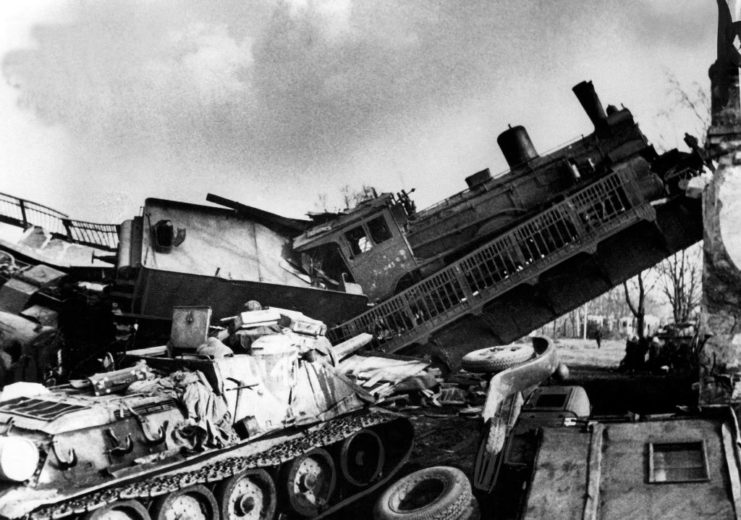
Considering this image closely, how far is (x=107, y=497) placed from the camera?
265 inches

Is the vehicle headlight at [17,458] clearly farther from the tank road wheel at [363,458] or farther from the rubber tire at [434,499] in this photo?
the tank road wheel at [363,458]

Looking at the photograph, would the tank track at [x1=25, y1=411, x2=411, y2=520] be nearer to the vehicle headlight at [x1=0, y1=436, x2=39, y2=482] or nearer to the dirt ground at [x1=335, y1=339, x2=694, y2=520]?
the vehicle headlight at [x1=0, y1=436, x2=39, y2=482]

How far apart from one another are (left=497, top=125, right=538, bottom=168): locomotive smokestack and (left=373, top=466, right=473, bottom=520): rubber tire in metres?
9.51

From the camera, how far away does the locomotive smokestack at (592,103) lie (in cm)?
1523

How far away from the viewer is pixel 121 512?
716 centimetres

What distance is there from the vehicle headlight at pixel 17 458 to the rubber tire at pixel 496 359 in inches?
276

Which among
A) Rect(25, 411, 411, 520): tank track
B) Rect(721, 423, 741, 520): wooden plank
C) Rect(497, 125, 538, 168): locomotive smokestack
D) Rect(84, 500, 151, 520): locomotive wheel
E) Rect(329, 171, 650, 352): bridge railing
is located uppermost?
Rect(497, 125, 538, 168): locomotive smokestack

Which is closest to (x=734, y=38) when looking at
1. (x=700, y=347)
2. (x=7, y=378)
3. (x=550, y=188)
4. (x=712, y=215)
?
(x=712, y=215)

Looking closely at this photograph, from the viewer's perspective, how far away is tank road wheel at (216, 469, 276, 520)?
27.1 ft

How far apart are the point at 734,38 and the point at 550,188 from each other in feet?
23.2

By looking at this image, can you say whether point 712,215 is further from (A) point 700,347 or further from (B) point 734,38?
(B) point 734,38

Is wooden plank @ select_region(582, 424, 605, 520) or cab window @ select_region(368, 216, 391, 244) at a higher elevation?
cab window @ select_region(368, 216, 391, 244)

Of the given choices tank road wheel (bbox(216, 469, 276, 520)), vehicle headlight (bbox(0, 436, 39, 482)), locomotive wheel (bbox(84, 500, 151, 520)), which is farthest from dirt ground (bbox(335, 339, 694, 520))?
vehicle headlight (bbox(0, 436, 39, 482))

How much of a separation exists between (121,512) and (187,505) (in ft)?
2.92
